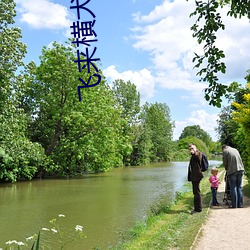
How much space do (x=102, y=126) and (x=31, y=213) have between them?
Result: 52.9 feet

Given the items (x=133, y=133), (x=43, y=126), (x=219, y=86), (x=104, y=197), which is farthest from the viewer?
(x=133, y=133)

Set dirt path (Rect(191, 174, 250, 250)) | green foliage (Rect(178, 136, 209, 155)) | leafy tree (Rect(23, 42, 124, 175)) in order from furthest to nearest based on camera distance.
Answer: green foliage (Rect(178, 136, 209, 155)), leafy tree (Rect(23, 42, 124, 175)), dirt path (Rect(191, 174, 250, 250))

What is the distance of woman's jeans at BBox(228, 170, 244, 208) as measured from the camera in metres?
10.0

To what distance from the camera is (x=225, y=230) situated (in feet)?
24.7

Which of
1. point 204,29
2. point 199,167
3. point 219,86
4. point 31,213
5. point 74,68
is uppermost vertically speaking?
point 74,68

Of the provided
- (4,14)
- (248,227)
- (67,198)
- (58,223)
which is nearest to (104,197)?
(67,198)

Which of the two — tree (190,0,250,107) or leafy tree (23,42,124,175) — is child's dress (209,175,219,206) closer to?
tree (190,0,250,107)

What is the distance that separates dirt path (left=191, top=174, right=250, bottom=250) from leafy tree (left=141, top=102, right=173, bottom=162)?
192ft

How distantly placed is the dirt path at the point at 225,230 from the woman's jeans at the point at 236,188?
218 mm

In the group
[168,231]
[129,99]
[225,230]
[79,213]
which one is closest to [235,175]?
[225,230]

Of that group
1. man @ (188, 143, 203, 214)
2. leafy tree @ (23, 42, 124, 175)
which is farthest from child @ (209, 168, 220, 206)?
→ leafy tree @ (23, 42, 124, 175)

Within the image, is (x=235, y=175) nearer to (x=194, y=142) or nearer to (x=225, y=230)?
(x=225, y=230)

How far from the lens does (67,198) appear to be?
16094 millimetres

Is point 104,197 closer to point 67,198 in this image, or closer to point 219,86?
point 67,198
